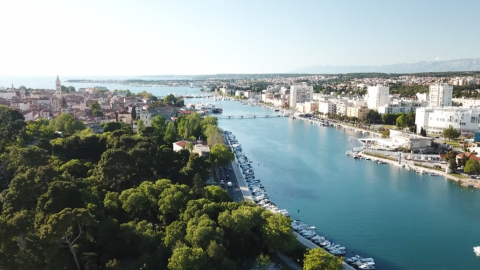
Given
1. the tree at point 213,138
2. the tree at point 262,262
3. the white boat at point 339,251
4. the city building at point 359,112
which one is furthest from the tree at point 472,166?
the city building at point 359,112

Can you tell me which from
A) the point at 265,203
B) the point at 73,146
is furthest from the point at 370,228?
the point at 73,146

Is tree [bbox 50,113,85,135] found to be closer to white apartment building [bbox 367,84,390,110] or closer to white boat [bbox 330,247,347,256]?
white boat [bbox 330,247,347,256]

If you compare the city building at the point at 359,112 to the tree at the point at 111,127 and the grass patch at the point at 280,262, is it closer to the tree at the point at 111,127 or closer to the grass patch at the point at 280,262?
the tree at the point at 111,127

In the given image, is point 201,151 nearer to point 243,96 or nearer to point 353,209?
point 353,209

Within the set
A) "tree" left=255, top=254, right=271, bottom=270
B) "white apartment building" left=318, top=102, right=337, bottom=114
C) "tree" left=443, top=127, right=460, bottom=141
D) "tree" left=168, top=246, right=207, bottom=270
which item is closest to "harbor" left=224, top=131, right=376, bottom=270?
"tree" left=255, top=254, right=271, bottom=270

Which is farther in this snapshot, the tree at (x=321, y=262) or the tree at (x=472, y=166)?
the tree at (x=472, y=166)

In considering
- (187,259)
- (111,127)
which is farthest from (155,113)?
(187,259)

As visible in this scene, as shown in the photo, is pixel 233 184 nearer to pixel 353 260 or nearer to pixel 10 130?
pixel 353 260
